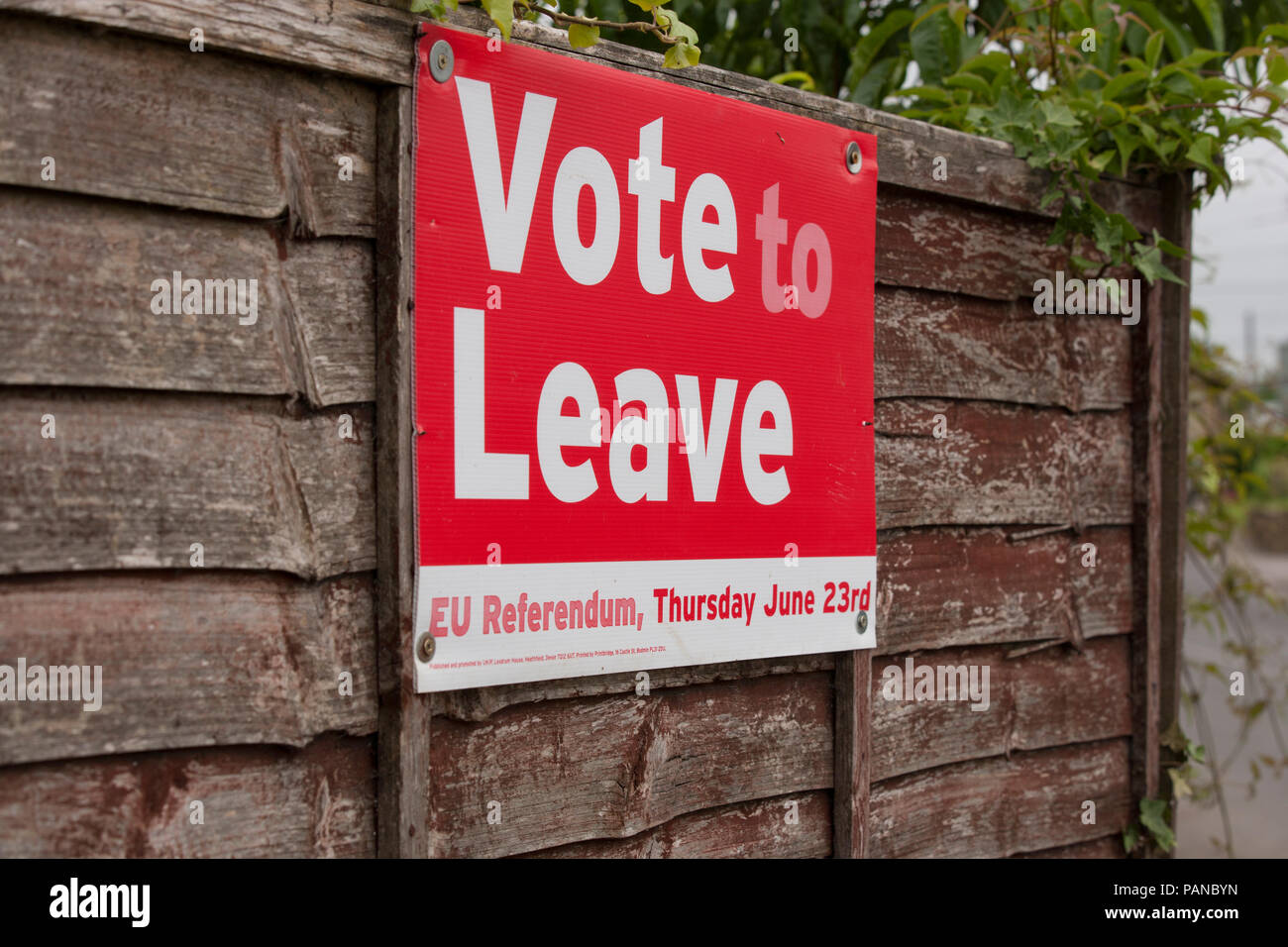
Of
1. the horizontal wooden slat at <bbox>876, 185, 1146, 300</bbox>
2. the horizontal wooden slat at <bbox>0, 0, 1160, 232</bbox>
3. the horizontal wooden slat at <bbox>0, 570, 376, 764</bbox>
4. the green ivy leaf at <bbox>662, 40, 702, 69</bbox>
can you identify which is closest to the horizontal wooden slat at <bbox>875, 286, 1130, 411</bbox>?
the horizontal wooden slat at <bbox>876, 185, 1146, 300</bbox>

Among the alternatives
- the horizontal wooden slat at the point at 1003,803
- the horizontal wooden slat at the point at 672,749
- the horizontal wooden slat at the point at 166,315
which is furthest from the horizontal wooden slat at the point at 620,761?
the horizontal wooden slat at the point at 166,315

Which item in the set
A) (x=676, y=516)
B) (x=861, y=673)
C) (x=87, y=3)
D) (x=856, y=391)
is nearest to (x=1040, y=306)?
(x=856, y=391)

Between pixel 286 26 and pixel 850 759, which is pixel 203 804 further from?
pixel 850 759

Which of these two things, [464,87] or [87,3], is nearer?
[87,3]

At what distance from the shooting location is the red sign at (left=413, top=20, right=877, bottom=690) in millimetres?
1641

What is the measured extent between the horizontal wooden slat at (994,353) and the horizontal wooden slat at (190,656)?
1.25 metres

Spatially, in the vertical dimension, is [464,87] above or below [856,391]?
above

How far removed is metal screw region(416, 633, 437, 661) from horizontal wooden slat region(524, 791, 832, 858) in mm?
425

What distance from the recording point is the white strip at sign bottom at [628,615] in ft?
5.31

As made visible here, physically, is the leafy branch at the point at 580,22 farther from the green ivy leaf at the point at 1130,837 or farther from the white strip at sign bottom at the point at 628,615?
the green ivy leaf at the point at 1130,837

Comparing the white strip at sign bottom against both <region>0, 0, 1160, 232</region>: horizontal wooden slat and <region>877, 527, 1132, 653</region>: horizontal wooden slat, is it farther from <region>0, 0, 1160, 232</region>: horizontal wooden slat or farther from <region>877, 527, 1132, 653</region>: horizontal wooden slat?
<region>0, 0, 1160, 232</region>: horizontal wooden slat
